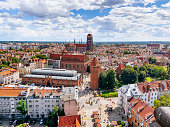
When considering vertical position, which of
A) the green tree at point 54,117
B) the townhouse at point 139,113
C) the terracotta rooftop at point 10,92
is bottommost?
the green tree at point 54,117

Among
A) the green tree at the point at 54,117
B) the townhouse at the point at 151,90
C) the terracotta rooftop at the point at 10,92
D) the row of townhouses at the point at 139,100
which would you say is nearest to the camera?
the row of townhouses at the point at 139,100

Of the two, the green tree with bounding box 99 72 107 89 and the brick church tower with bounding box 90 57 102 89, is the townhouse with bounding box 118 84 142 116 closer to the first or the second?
the green tree with bounding box 99 72 107 89

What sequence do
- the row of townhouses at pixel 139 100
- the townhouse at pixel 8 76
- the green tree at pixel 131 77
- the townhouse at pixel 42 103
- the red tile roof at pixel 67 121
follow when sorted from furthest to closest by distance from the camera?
1. the townhouse at pixel 8 76
2. the green tree at pixel 131 77
3. the townhouse at pixel 42 103
4. the row of townhouses at pixel 139 100
5. the red tile roof at pixel 67 121

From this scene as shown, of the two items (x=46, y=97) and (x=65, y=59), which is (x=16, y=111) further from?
(x=65, y=59)

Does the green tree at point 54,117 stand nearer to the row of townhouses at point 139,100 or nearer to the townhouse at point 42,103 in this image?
the townhouse at point 42,103

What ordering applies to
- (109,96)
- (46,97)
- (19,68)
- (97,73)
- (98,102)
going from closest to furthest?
(46,97), (98,102), (109,96), (97,73), (19,68)

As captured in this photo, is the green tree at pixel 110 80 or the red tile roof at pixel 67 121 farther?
the green tree at pixel 110 80

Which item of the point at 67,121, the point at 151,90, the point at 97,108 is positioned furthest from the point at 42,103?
the point at 151,90

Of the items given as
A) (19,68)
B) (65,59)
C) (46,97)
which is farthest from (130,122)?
(19,68)

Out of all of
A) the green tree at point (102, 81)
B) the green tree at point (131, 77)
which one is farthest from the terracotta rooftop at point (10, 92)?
the green tree at point (131, 77)

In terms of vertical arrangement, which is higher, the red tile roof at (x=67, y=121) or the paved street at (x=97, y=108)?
the red tile roof at (x=67, y=121)

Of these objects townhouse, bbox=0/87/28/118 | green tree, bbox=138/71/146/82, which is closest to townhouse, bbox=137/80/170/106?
green tree, bbox=138/71/146/82
